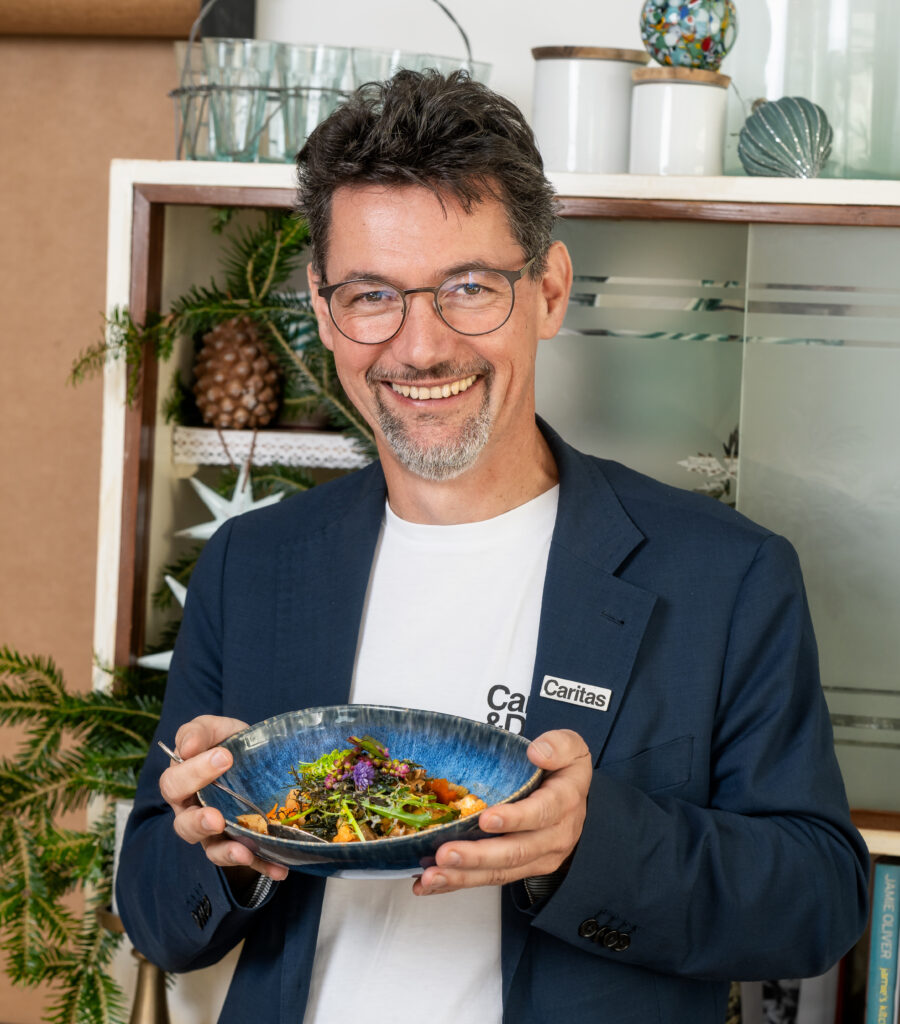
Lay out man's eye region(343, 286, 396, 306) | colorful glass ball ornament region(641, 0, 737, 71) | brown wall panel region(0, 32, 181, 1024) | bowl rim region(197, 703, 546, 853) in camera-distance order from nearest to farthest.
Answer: bowl rim region(197, 703, 546, 853), man's eye region(343, 286, 396, 306), colorful glass ball ornament region(641, 0, 737, 71), brown wall panel region(0, 32, 181, 1024)

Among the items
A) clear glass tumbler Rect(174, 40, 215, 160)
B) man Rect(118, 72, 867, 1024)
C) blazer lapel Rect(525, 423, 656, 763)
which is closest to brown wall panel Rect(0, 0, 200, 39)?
clear glass tumbler Rect(174, 40, 215, 160)

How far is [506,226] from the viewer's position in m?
1.10

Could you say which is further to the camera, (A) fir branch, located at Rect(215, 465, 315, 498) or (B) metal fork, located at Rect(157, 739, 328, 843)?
(A) fir branch, located at Rect(215, 465, 315, 498)

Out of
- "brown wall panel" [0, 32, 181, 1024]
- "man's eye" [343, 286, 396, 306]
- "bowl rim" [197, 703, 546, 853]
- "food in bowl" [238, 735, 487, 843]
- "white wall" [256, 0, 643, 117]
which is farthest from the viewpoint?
"brown wall panel" [0, 32, 181, 1024]

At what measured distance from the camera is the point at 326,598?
1176mm

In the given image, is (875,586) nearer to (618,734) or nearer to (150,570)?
(618,734)

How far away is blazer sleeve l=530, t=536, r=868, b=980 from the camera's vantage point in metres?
0.92

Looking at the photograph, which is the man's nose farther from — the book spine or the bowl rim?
the book spine

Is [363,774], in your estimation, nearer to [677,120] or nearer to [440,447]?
[440,447]

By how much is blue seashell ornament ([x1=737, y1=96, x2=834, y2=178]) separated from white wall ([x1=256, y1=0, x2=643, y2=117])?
378 millimetres

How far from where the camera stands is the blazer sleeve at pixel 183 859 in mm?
1043

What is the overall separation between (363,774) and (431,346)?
398 mm

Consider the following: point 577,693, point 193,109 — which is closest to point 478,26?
point 193,109

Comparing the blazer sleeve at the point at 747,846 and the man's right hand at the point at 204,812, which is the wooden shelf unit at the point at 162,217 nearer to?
the blazer sleeve at the point at 747,846
